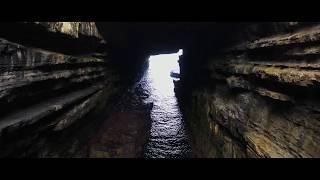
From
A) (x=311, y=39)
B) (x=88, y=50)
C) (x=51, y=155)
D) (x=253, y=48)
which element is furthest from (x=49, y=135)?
(x=311, y=39)

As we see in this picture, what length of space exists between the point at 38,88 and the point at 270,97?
7.41 m

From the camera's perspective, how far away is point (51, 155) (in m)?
9.41

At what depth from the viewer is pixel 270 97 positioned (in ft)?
27.0

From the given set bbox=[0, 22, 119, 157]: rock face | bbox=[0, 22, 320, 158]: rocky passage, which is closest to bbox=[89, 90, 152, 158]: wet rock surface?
bbox=[0, 22, 320, 158]: rocky passage

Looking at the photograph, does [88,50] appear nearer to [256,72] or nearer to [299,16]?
[256,72]

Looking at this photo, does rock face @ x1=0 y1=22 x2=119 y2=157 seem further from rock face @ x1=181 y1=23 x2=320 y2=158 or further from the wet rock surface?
rock face @ x1=181 y1=23 x2=320 y2=158

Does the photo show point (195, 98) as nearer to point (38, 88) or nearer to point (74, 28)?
point (74, 28)

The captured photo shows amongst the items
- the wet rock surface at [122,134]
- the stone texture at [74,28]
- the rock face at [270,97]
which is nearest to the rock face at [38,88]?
the stone texture at [74,28]

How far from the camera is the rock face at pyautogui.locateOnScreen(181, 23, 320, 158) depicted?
677 cm

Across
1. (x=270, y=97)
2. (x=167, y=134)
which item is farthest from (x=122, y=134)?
(x=270, y=97)

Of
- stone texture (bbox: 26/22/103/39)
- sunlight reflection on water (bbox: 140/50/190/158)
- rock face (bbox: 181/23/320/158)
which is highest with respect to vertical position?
stone texture (bbox: 26/22/103/39)

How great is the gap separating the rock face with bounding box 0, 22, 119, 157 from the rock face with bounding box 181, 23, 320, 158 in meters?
6.48

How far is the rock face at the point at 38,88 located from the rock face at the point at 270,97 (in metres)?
6.48
